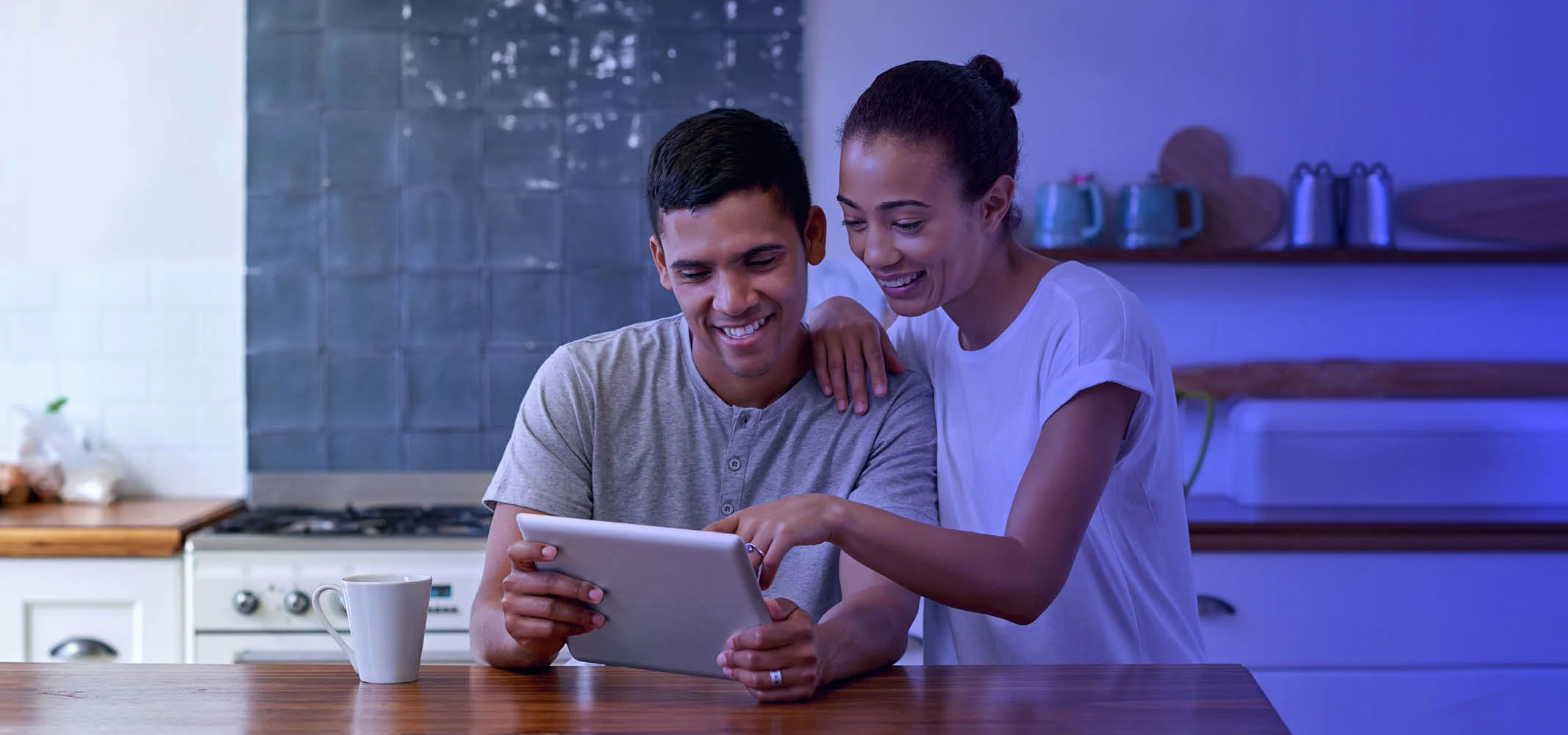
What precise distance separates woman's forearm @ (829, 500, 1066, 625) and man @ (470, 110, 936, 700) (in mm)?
89

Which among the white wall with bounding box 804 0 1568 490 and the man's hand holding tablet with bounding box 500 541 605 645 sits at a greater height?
the white wall with bounding box 804 0 1568 490

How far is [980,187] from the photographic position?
1.51 meters

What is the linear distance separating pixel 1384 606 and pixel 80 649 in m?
2.63

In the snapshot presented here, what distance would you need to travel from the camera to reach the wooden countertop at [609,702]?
1.06 metres

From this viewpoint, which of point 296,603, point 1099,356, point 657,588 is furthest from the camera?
point 296,603

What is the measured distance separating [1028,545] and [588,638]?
1.50ft

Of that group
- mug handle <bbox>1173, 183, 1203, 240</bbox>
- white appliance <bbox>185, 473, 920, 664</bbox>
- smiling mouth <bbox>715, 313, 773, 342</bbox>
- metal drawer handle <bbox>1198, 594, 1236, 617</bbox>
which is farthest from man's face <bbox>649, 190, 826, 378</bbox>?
mug handle <bbox>1173, 183, 1203, 240</bbox>

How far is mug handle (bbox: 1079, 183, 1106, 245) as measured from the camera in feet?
9.59

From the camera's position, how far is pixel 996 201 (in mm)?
1538

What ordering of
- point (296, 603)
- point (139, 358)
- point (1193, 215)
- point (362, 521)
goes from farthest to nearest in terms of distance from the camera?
point (139, 358) → point (1193, 215) → point (362, 521) → point (296, 603)

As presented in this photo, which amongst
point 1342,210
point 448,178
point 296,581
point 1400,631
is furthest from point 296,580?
point 1342,210

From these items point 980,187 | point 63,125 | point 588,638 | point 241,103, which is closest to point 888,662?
point 588,638

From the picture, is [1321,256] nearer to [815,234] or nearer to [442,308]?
[815,234]

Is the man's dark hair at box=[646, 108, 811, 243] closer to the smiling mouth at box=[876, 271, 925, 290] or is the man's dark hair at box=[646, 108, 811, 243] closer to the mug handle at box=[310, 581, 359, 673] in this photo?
the smiling mouth at box=[876, 271, 925, 290]
